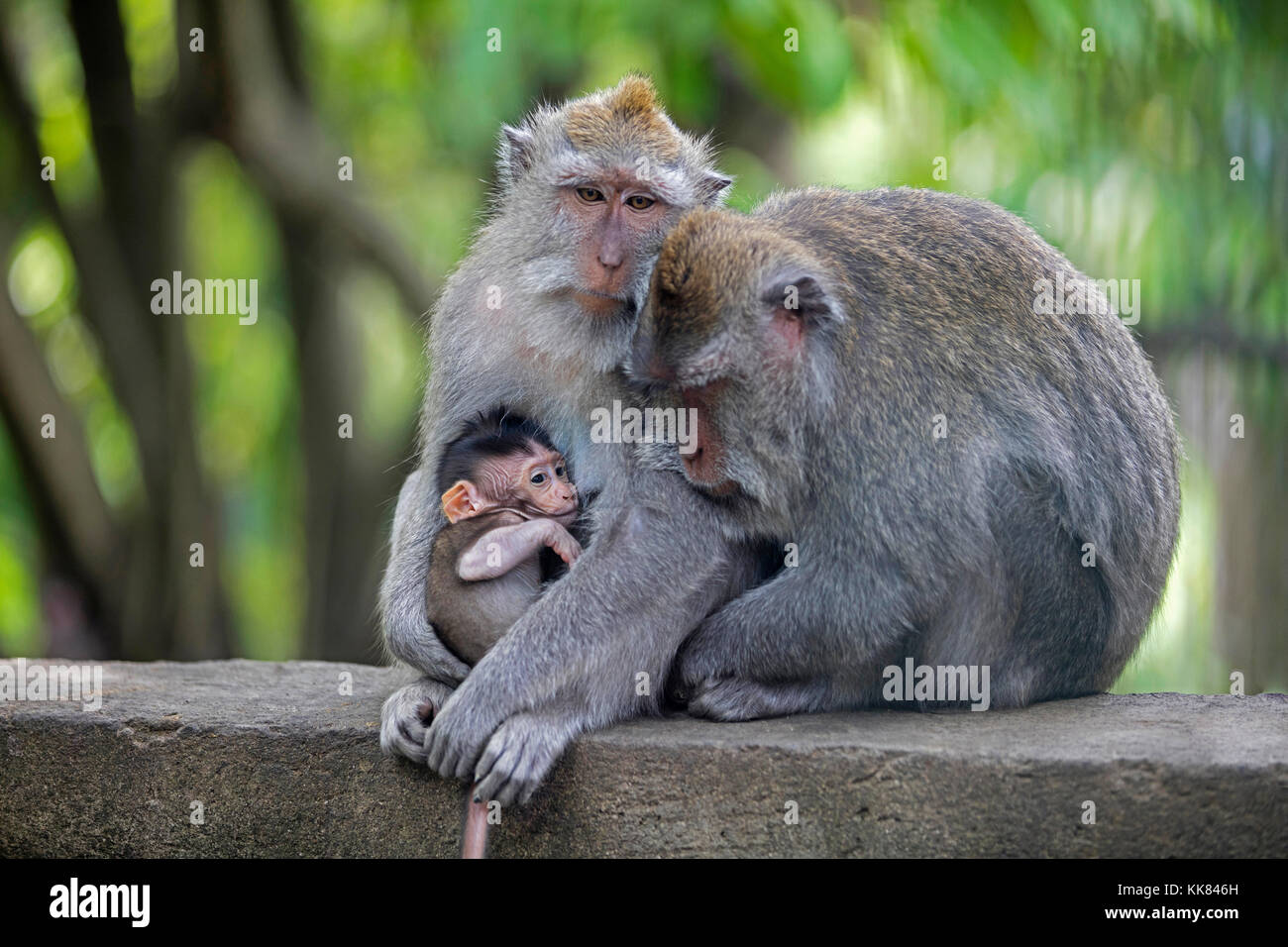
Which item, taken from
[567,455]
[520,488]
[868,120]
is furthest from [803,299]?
[868,120]

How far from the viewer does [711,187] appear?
534 centimetres

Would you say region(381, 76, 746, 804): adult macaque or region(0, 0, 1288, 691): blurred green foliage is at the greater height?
region(0, 0, 1288, 691): blurred green foliage

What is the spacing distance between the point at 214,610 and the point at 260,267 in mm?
4003

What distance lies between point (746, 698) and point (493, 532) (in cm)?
103

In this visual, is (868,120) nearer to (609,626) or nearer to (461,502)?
(461,502)

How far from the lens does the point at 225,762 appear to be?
4.89 m

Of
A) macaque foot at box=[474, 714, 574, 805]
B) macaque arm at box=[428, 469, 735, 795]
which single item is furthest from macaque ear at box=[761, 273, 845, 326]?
macaque foot at box=[474, 714, 574, 805]

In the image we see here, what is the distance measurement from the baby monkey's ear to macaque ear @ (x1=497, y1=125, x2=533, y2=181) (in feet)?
4.25

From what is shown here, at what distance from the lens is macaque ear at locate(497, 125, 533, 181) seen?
5.42 m

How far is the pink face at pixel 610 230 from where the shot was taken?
16.0 ft

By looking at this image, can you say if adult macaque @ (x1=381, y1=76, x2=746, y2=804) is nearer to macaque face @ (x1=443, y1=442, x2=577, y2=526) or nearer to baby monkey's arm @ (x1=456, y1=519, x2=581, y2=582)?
macaque face @ (x1=443, y1=442, x2=577, y2=526)

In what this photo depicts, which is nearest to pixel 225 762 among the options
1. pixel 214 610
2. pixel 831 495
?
pixel 831 495

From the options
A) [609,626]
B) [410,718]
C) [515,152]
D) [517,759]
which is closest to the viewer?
[517,759]

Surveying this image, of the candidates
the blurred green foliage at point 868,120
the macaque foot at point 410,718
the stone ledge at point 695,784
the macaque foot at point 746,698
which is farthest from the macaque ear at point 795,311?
the blurred green foliage at point 868,120
